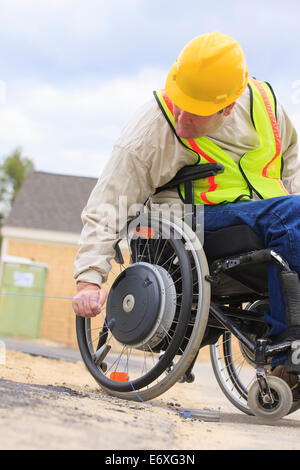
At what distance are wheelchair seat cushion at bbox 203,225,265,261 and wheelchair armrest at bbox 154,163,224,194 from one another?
0.27m

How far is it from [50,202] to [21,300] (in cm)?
788

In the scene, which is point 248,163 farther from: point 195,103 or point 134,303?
point 134,303

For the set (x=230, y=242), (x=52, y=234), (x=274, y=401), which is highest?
(x=52, y=234)

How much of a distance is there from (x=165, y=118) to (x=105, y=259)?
724 millimetres

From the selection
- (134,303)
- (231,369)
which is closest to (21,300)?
(231,369)

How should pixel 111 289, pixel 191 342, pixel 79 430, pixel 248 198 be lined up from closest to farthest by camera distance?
pixel 79 430, pixel 191 342, pixel 248 198, pixel 111 289

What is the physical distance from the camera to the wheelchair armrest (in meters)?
2.64

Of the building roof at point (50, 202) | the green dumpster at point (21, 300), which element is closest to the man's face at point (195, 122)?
the green dumpster at point (21, 300)

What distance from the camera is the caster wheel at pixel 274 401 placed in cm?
220

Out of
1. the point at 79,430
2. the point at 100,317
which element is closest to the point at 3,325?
the point at 100,317

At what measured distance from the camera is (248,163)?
271 centimetres

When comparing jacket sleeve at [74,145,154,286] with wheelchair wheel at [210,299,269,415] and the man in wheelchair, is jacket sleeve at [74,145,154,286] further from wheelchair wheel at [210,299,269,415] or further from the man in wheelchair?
wheelchair wheel at [210,299,269,415]

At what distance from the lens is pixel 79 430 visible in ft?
5.05

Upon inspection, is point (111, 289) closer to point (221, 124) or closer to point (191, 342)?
point (191, 342)
